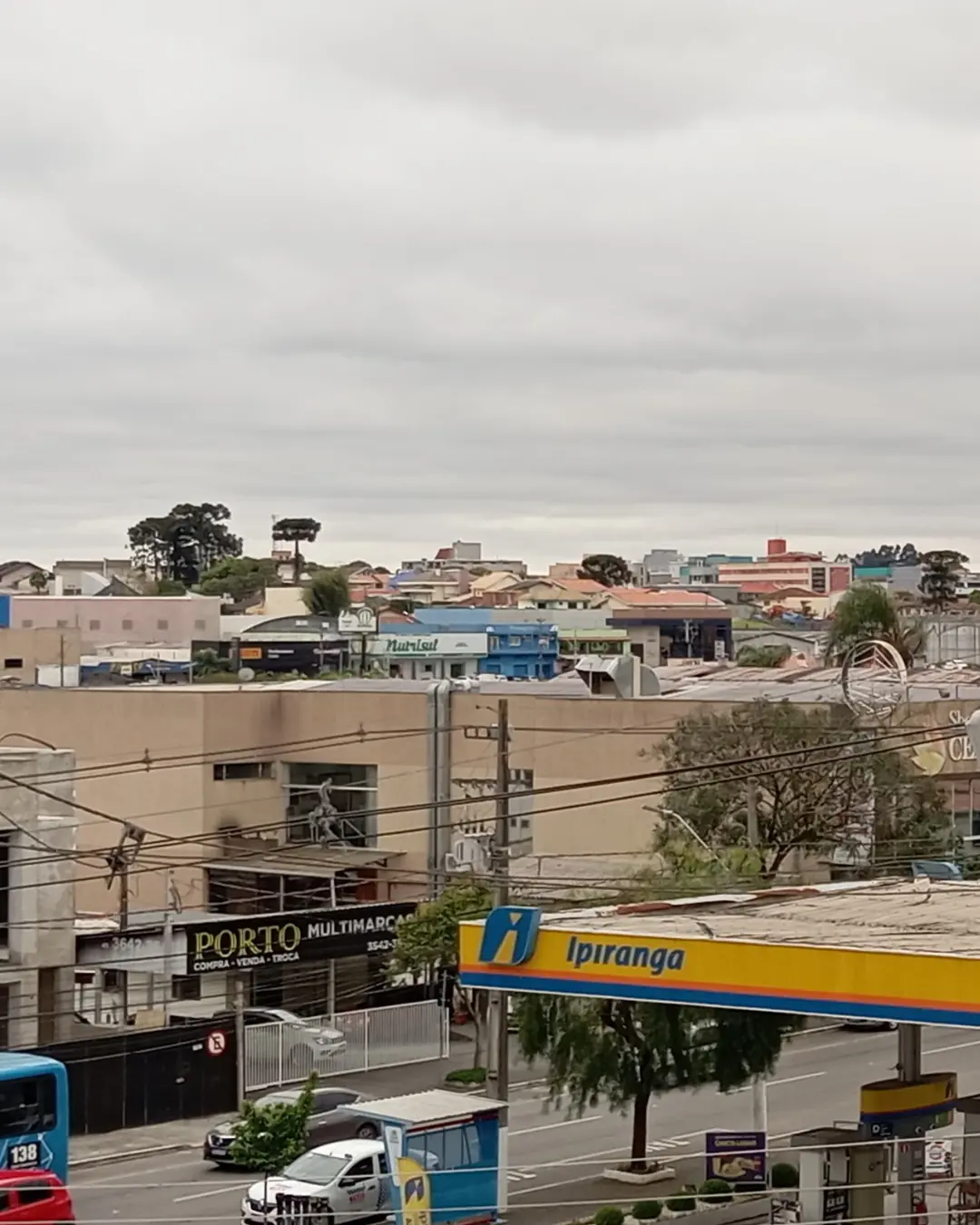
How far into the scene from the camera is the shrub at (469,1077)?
39.4 m

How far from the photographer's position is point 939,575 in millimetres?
171125

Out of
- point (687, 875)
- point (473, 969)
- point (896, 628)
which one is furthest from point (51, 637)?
point (473, 969)

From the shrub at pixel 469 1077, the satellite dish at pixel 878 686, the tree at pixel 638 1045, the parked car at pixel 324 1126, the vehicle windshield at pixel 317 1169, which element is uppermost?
the satellite dish at pixel 878 686

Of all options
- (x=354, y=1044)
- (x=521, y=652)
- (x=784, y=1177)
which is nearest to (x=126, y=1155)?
(x=354, y=1044)

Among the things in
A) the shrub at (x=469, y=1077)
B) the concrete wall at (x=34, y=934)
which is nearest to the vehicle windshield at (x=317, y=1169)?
the concrete wall at (x=34, y=934)

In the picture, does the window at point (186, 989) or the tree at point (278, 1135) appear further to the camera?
the window at point (186, 989)

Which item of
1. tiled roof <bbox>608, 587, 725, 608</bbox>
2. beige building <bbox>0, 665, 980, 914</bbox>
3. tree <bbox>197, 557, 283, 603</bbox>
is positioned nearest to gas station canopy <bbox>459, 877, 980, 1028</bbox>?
beige building <bbox>0, 665, 980, 914</bbox>

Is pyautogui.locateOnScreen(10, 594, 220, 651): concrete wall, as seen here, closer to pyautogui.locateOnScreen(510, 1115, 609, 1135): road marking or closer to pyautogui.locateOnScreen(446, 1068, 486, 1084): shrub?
pyautogui.locateOnScreen(446, 1068, 486, 1084): shrub

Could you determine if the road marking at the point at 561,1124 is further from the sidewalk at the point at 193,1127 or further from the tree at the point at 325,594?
the tree at the point at 325,594

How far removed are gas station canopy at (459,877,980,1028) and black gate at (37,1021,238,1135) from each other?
50.2 feet

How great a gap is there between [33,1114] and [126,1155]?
19.1 feet

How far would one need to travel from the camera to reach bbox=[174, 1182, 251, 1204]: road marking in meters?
30.4

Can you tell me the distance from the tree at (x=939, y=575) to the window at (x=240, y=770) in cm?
11956

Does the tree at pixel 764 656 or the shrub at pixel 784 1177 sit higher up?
the tree at pixel 764 656
